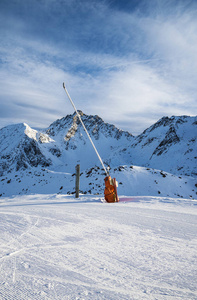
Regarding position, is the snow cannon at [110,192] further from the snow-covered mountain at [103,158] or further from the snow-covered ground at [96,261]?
the snow-covered mountain at [103,158]

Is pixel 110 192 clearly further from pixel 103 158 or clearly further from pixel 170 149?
pixel 103 158

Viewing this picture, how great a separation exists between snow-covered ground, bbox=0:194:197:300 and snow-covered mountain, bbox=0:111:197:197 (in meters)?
10.4

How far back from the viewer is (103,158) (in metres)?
54.0

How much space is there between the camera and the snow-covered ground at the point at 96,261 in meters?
1.48

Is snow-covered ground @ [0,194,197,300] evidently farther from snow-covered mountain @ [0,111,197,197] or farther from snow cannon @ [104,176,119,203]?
snow-covered mountain @ [0,111,197,197]

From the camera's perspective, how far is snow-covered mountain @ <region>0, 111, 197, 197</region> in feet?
49.6

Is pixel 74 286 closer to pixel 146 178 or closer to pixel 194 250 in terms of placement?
pixel 194 250

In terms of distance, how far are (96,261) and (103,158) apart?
52035 millimetres

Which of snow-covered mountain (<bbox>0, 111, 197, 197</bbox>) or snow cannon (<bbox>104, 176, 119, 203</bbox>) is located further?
snow-covered mountain (<bbox>0, 111, 197, 197</bbox>)

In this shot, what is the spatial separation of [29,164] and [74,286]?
6472 cm

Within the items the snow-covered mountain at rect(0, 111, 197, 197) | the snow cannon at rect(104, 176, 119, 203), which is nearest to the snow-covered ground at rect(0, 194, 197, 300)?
the snow cannon at rect(104, 176, 119, 203)

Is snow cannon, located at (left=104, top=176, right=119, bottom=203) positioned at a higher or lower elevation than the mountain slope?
lower

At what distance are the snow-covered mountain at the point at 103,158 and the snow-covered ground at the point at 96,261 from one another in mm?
10438

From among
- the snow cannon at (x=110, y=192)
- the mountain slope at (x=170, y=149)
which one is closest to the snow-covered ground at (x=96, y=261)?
the snow cannon at (x=110, y=192)
